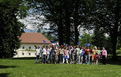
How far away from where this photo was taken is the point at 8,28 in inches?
1690

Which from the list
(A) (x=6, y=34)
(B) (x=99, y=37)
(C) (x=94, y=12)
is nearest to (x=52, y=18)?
(C) (x=94, y=12)

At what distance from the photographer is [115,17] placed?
29703 mm

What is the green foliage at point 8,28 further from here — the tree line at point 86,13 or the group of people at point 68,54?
the group of people at point 68,54

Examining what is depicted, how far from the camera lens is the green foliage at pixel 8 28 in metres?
41.9

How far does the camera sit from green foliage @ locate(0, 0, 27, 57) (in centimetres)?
4191

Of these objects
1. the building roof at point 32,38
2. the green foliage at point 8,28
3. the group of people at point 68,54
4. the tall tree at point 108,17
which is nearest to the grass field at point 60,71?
the group of people at point 68,54

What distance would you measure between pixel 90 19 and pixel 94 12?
1.42 m

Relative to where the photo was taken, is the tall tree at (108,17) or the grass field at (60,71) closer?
the grass field at (60,71)

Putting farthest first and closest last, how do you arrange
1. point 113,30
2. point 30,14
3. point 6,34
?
point 6,34 → point 30,14 → point 113,30

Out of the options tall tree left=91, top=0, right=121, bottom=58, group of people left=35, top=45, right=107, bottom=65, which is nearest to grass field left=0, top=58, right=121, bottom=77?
group of people left=35, top=45, right=107, bottom=65

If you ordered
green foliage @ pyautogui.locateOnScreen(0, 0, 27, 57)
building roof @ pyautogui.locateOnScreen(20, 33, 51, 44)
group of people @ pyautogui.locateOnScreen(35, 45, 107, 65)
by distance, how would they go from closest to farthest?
group of people @ pyautogui.locateOnScreen(35, 45, 107, 65), green foliage @ pyautogui.locateOnScreen(0, 0, 27, 57), building roof @ pyautogui.locateOnScreen(20, 33, 51, 44)

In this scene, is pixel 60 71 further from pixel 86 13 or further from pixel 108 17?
pixel 108 17

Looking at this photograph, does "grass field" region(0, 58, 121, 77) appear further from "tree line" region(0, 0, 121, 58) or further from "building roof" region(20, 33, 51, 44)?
"building roof" region(20, 33, 51, 44)

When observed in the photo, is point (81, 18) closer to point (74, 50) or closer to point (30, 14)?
point (30, 14)
